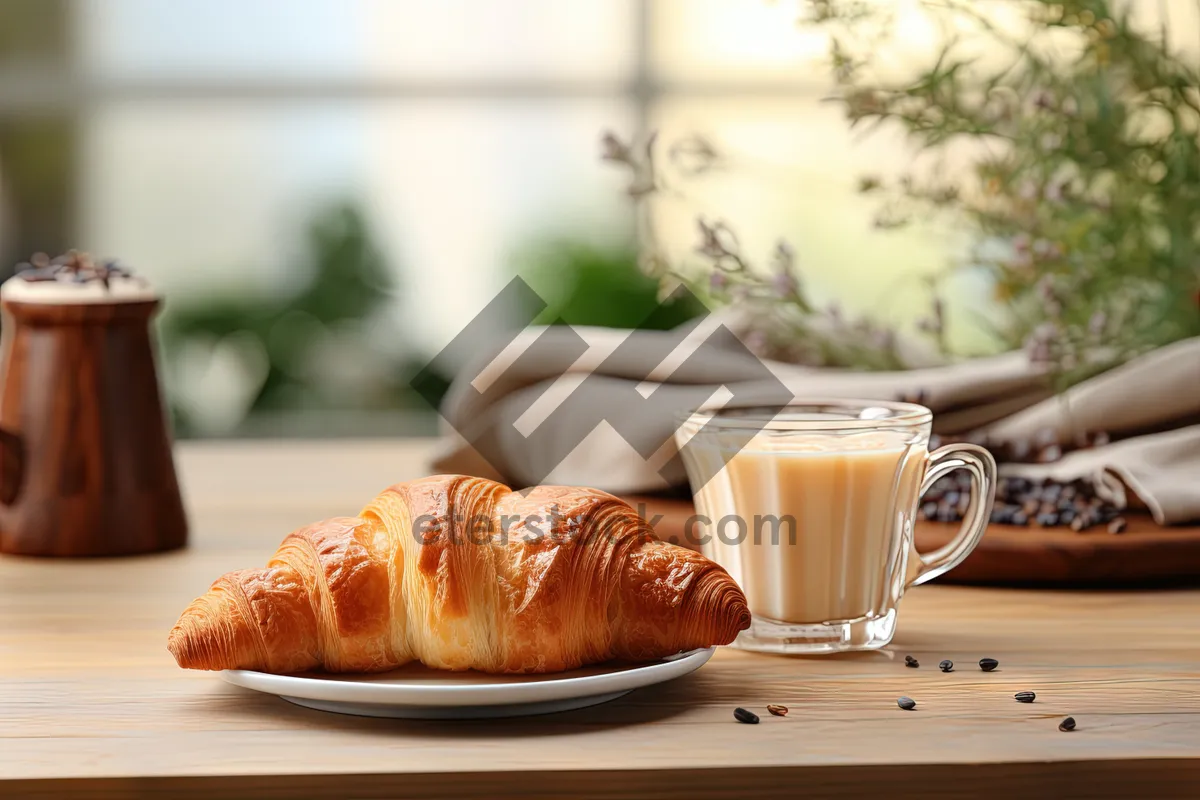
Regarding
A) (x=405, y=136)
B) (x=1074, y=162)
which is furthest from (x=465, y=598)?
(x=405, y=136)

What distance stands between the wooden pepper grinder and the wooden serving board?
0.48 meters

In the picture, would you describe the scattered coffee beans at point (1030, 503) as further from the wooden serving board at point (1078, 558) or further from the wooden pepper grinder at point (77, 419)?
the wooden pepper grinder at point (77, 419)

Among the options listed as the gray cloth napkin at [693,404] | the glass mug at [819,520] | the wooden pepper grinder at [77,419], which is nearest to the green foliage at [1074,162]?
the gray cloth napkin at [693,404]

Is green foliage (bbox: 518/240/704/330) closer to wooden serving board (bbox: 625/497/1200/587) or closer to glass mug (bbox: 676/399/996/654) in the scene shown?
wooden serving board (bbox: 625/497/1200/587)

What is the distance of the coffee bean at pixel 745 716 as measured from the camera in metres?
0.69

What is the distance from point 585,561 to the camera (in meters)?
0.75

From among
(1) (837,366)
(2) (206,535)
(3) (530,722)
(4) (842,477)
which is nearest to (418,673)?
(3) (530,722)

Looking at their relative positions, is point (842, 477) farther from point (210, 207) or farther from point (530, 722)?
point (210, 207)

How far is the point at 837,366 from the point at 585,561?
0.75 metres

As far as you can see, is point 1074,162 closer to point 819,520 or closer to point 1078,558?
point 1078,558

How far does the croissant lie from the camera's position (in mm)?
724

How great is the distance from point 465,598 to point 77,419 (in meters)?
0.55

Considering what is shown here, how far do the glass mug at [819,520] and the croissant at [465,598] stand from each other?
9 cm

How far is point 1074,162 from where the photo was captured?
3.93 feet
